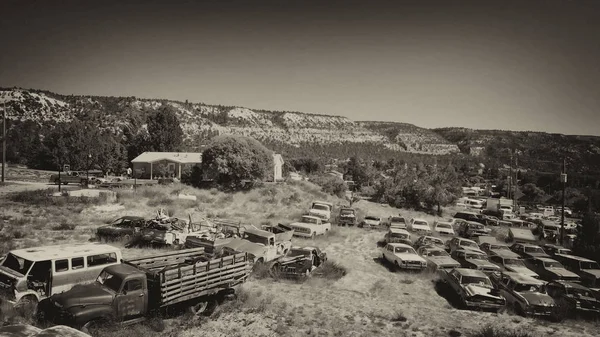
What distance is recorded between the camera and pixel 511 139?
528 feet

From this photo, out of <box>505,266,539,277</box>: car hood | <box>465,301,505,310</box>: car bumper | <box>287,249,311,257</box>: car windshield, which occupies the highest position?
<box>287,249,311,257</box>: car windshield

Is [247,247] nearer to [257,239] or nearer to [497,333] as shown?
[257,239]

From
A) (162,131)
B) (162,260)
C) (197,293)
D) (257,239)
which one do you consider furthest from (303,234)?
(162,131)

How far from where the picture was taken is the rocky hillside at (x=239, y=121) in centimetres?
9812

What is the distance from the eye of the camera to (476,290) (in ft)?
46.9

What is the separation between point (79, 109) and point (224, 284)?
4343 inches

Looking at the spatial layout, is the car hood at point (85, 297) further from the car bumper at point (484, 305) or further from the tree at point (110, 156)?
the tree at point (110, 156)

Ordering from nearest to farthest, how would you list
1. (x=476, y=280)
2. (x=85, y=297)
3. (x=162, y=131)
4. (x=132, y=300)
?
(x=85, y=297)
(x=132, y=300)
(x=476, y=280)
(x=162, y=131)

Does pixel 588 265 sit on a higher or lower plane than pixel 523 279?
lower

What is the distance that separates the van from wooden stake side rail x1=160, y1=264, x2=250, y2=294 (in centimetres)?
316

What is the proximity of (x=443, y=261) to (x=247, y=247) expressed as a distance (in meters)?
9.71

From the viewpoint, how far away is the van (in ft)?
34.2

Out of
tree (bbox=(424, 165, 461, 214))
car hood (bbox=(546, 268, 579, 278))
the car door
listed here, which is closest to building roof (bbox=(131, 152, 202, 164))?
tree (bbox=(424, 165, 461, 214))

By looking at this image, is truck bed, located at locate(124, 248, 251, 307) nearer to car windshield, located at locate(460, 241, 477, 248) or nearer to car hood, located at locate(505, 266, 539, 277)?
car hood, located at locate(505, 266, 539, 277)
